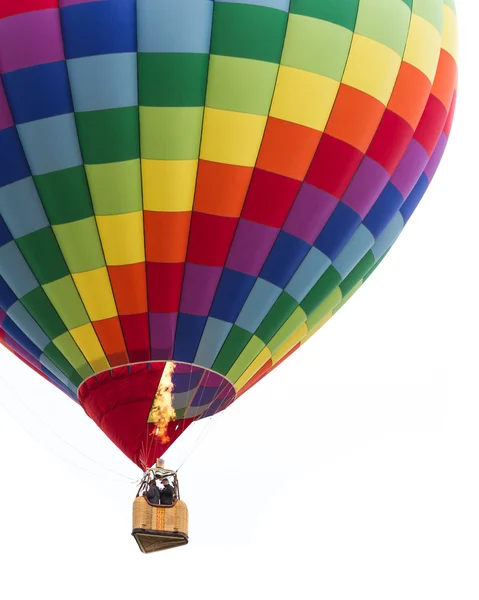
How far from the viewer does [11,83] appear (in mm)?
12617

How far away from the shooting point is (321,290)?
1366 centimetres

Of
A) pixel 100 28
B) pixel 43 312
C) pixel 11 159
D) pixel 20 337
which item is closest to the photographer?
pixel 100 28

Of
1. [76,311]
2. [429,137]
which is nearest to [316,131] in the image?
[429,137]

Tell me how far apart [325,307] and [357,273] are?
1.30ft

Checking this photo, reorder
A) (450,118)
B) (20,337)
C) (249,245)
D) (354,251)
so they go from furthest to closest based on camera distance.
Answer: (450,118) < (354,251) < (20,337) < (249,245)

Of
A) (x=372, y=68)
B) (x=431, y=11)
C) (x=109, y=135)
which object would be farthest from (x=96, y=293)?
(x=431, y=11)

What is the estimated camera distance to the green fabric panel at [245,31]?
12633mm

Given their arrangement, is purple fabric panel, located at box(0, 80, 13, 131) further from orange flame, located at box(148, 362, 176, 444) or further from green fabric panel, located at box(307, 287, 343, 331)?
green fabric panel, located at box(307, 287, 343, 331)

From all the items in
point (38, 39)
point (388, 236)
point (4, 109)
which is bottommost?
point (388, 236)

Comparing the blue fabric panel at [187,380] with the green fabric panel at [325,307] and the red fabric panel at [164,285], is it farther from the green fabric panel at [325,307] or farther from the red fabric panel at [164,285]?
the green fabric panel at [325,307]

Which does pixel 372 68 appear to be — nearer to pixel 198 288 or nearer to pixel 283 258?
pixel 283 258

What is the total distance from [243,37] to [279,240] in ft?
5.13

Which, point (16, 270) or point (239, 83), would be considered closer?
point (239, 83)

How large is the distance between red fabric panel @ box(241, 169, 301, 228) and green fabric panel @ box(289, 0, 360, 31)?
1.21 m
